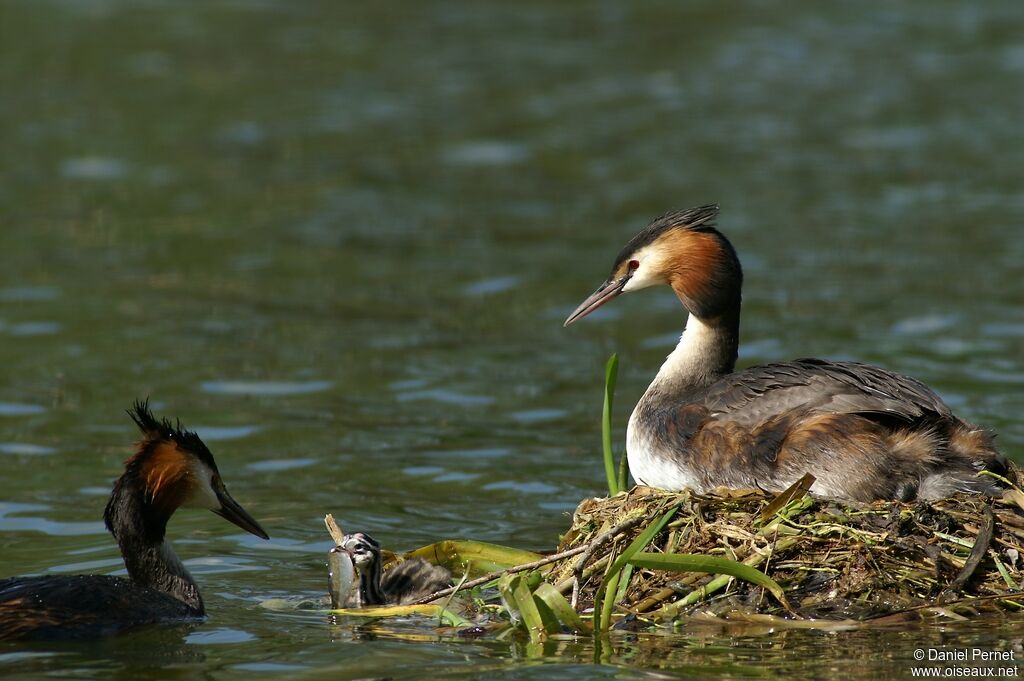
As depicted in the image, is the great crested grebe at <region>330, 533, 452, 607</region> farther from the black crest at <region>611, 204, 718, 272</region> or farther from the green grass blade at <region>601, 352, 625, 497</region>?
the black crest at <region>611, 204, 718, 272</region>

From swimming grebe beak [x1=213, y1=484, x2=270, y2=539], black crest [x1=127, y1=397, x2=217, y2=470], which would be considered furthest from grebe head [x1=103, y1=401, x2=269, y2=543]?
swimming grebe beak [x1=213, y1=484, x2=270, y2=539]

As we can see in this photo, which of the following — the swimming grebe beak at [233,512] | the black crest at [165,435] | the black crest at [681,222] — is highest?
the black crest at [681,222]

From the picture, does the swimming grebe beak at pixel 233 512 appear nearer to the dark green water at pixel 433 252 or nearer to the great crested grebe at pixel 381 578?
the dark green water at pixel 433 252

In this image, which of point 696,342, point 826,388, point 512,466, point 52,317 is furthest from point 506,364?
point 826,388

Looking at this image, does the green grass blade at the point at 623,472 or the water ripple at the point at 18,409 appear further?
the water ripple at the point at 18,409

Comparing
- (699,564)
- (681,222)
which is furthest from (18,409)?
(699,564)

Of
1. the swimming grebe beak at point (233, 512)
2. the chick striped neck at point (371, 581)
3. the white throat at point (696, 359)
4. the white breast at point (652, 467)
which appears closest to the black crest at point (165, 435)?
the swimming grebe beak at point (233, 512)

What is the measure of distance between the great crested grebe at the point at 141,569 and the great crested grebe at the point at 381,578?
2.43 ft

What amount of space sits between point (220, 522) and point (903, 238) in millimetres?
8883

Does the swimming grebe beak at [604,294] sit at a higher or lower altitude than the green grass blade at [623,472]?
higher

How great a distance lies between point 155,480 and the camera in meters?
8.14

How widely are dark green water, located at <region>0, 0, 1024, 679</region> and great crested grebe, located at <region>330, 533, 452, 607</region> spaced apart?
284mm

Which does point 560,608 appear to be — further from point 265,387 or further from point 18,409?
point 18,409

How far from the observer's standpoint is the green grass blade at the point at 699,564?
7.10m
